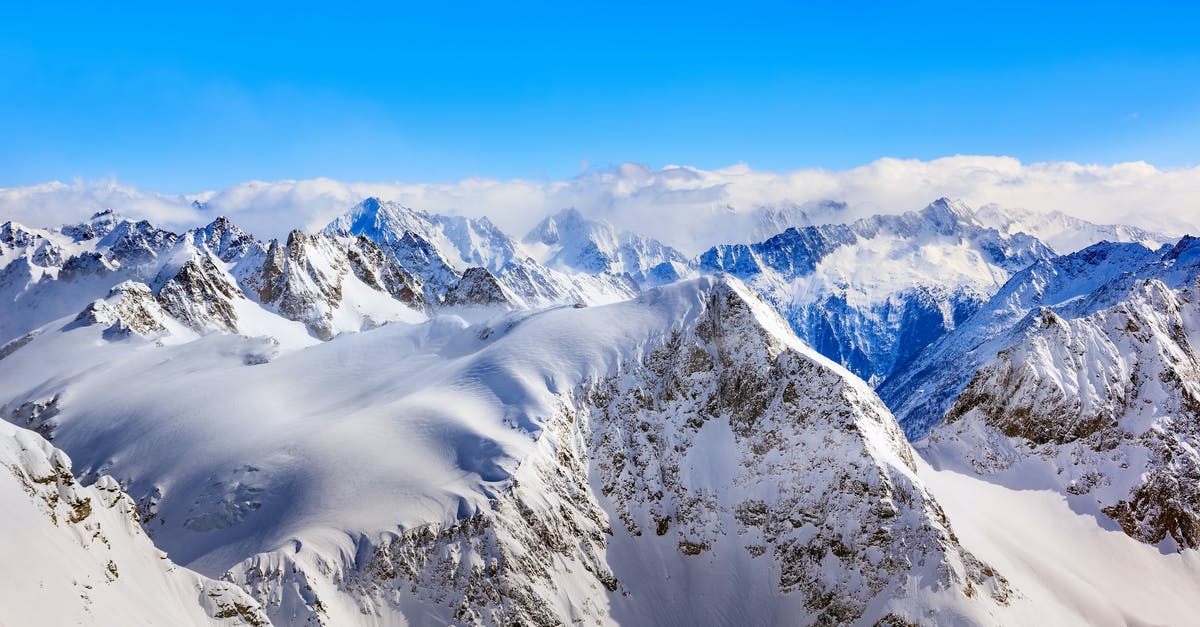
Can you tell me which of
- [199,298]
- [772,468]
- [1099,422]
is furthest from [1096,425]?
[199,298]

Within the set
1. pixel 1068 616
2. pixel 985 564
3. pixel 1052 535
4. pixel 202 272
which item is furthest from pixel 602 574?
pixel 202 272

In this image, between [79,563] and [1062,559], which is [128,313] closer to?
[79,563]

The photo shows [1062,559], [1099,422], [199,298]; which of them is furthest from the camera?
[199,298]

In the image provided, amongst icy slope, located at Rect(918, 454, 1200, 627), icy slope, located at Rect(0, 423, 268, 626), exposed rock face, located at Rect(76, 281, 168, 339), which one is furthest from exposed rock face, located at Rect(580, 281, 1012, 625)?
exposed rock face, located at Rect(76, 281, 168, 339)

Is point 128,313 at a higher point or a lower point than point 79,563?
higher

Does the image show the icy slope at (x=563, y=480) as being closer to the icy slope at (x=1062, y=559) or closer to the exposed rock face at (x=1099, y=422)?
the icy slope at (x=1062, y=559)

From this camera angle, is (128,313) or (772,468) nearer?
(772,468)

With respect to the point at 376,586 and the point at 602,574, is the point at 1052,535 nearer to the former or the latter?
the point at 602,574
